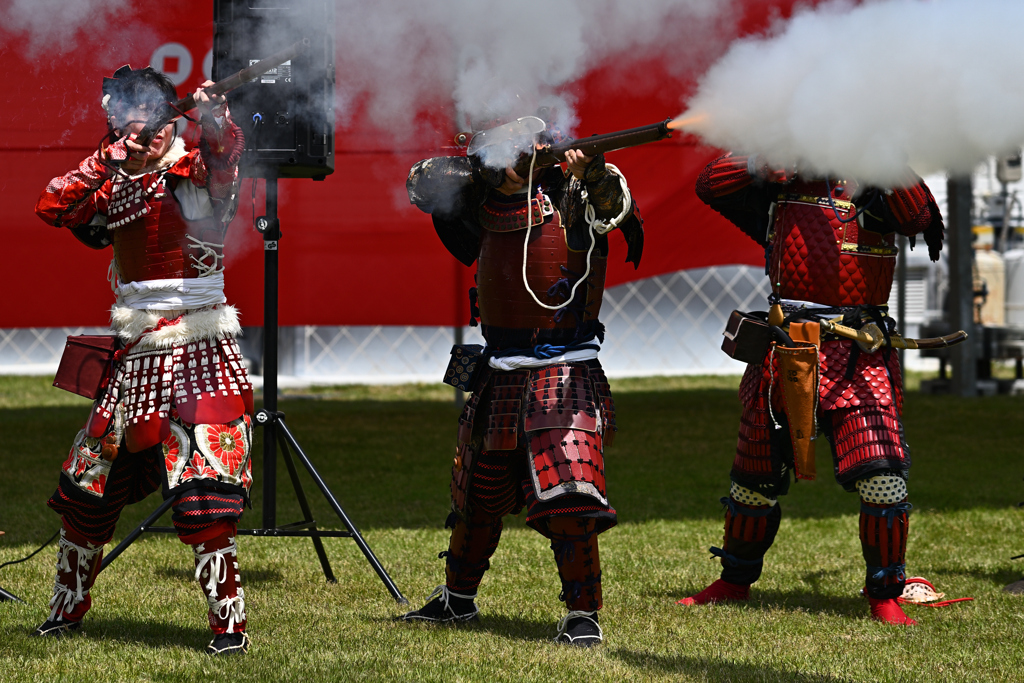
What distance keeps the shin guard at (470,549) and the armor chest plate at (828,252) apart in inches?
51.2

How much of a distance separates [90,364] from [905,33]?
94.7 inches

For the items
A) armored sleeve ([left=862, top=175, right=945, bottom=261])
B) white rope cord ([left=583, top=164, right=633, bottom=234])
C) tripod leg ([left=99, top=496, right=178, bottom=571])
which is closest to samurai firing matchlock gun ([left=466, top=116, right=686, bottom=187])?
white rope cord ([left=583, top=164, right=633, bottom=234])

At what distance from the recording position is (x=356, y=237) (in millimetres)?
7977

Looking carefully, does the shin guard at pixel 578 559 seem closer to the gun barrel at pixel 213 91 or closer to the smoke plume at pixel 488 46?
the smoke plume at pixel 488 46

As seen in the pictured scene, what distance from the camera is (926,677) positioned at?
3104 millimetres

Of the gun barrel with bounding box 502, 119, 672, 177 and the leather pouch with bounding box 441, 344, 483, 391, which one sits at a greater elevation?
the gun barrel with bounding box 502, 119, 672, 177

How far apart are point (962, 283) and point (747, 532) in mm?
8826

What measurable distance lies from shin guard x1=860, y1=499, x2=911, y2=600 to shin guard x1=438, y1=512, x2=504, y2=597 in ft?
4.01

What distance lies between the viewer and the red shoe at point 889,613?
3707 mm

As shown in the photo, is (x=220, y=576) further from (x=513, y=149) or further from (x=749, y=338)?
(x=749, y=338)

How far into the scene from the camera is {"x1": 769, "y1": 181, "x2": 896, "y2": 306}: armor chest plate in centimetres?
378

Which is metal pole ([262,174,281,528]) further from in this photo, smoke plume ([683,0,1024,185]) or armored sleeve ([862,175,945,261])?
armored sleeve ([862,175,945,261])

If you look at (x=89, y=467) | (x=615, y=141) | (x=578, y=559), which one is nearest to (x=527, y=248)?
(x=615, y=141)

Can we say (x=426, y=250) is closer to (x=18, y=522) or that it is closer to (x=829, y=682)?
(x=18, y=522)
